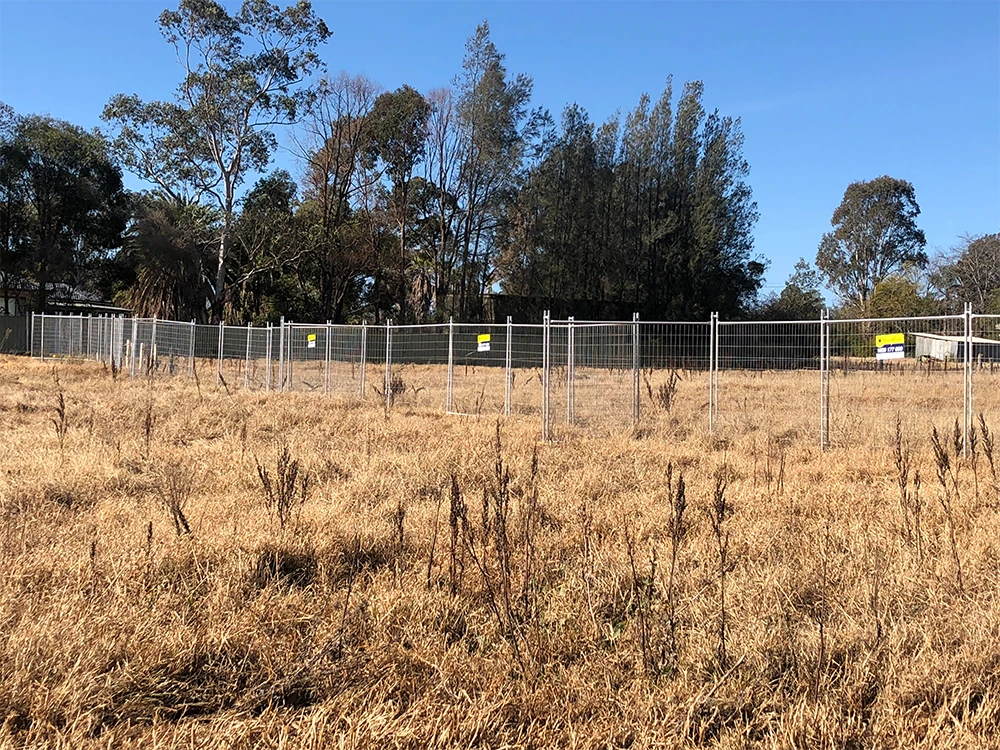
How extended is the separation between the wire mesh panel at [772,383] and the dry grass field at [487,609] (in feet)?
11.3

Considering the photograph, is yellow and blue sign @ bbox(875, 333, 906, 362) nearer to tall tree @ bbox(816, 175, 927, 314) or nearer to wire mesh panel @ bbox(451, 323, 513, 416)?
wire mesh panel @ bbox(451, 323, 513, 416)

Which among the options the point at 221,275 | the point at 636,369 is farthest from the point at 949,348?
the point at 221,275

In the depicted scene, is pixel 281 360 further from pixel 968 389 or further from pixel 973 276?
pixel 973 276

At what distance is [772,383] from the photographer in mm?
12703

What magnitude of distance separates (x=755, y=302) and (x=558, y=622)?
40.8 m

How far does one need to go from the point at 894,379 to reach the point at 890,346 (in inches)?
162

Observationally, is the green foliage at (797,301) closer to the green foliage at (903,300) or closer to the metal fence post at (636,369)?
the green foliage at (903,300)

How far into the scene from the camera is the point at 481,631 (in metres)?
3.22

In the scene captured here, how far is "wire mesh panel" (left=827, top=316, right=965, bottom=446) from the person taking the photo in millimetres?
8445

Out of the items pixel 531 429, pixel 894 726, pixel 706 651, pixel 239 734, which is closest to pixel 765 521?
pixel 706 651

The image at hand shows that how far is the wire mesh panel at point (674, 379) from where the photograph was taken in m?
10.5

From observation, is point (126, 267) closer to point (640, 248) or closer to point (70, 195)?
point (70, 195)

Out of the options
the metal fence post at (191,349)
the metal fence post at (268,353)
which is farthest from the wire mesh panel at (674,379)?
the metal fence post at (191,349)

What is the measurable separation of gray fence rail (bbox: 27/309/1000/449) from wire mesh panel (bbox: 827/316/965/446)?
3cm
